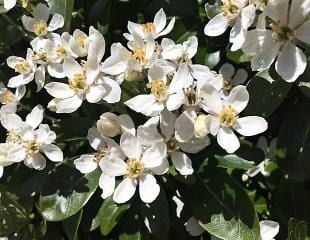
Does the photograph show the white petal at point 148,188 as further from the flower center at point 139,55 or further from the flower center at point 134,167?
the flower center at point 139,55

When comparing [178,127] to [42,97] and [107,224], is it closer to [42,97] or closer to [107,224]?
[107,224]

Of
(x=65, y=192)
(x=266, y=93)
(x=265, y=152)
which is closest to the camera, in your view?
(x=266, y=93)

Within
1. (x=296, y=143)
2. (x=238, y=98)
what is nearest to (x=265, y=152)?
(x=296, y=143)

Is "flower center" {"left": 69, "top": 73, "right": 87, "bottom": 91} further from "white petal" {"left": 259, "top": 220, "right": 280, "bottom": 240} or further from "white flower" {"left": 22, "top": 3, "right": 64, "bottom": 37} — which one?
"white petal" {"left": 259, "top": 220, "right": 280, "bottom": 240}

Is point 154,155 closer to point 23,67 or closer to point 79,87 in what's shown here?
point 79,87

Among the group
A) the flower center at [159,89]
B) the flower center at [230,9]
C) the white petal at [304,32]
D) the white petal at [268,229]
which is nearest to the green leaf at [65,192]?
the flower center at [159,89]

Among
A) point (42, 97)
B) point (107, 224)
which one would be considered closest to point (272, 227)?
point (107, 224)

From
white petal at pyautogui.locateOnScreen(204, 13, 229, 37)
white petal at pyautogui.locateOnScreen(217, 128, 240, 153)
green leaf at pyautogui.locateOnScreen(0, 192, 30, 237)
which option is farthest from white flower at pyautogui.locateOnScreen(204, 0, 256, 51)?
green leaf at pyautogui.locateOnScreen(0, 192, 30, 237)
